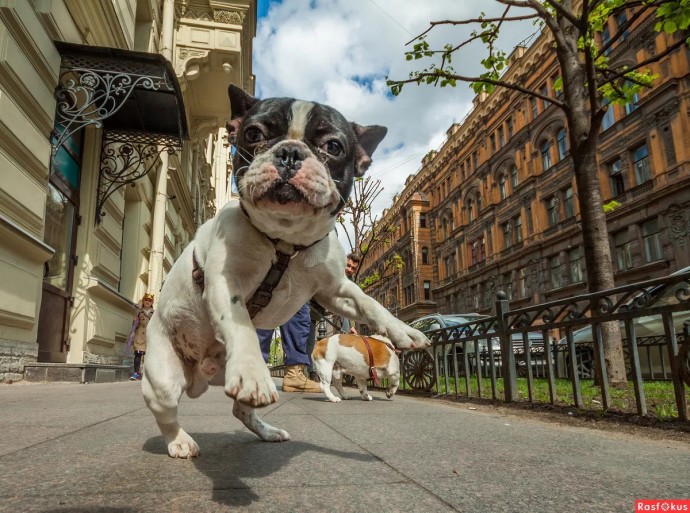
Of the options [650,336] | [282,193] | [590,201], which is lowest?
[650,336]

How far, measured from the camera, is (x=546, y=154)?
95.7ft

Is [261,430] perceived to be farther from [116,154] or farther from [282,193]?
[116,154]

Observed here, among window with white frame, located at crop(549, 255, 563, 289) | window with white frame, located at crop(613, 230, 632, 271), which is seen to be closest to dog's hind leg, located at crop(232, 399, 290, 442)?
window with white frame, located at crop(613, 230, 632, 271)

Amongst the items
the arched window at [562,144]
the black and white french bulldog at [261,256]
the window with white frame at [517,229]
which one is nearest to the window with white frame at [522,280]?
the window with white frame at [517,229]

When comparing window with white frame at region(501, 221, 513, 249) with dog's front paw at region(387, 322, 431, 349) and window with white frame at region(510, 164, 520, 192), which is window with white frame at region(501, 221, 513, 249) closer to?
window with white frame at region(510, 164, 520, 192)

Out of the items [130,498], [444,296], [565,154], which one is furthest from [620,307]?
[444,296]

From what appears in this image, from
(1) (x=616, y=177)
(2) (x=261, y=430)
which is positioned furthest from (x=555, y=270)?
(2) (x=261, y=430)

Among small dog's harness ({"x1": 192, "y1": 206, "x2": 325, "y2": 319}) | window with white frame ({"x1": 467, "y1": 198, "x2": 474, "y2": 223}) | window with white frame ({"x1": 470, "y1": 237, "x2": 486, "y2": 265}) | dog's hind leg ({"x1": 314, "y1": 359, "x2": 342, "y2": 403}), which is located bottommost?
dog's hind leg ({"x1": 314, "y1": 359, "x2": 342, "y2": 403})

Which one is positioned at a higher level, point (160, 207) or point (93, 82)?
point (93, 82)

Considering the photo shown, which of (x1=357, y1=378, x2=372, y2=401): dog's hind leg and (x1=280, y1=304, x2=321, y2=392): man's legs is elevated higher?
(x1=280, y1=304, x2=321, y2=392): man's legs

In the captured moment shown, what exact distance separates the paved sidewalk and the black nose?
1.05 meters

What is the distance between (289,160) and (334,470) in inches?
45.0

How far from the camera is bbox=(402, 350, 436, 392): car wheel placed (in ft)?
23.5

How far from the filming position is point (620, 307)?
386 centimetres
